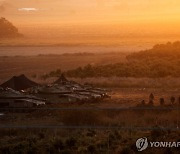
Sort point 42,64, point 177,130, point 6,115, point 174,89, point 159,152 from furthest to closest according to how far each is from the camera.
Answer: point 42,64, point 174,89, point 6,115, point 177,130, point 159,152

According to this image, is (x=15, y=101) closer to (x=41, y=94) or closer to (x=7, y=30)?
(x=41, y=94)

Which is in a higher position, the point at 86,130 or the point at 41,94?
the point at 41,94

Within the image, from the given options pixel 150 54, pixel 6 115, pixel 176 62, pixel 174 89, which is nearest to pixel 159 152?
Result: pixel 6 115

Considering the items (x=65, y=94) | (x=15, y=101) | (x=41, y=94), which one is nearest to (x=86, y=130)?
(x=15, y=101)

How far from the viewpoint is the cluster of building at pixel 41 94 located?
1891 cm

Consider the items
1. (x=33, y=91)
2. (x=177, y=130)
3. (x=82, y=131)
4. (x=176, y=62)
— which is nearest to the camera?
(x=177, y=130)

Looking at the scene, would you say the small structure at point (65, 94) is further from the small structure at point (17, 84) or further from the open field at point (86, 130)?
the open field at point (86, 130)

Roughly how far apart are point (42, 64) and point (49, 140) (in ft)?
125

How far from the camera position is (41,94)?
2091cm

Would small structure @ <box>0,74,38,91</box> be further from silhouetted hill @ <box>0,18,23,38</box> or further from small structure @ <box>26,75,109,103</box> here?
silhouetted hill @ <box>0,18,23,38</box>

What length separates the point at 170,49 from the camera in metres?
55.0

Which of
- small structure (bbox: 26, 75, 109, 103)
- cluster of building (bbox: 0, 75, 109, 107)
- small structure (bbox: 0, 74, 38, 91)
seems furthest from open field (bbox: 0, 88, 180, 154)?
Result: small structure (bbox: 0, 74, 38, 91)

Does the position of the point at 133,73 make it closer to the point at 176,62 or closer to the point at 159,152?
the point at 176,62

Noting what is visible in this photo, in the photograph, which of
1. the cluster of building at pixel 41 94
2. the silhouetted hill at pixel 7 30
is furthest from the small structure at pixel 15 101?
the silhouetted hill at pixel 7 30
